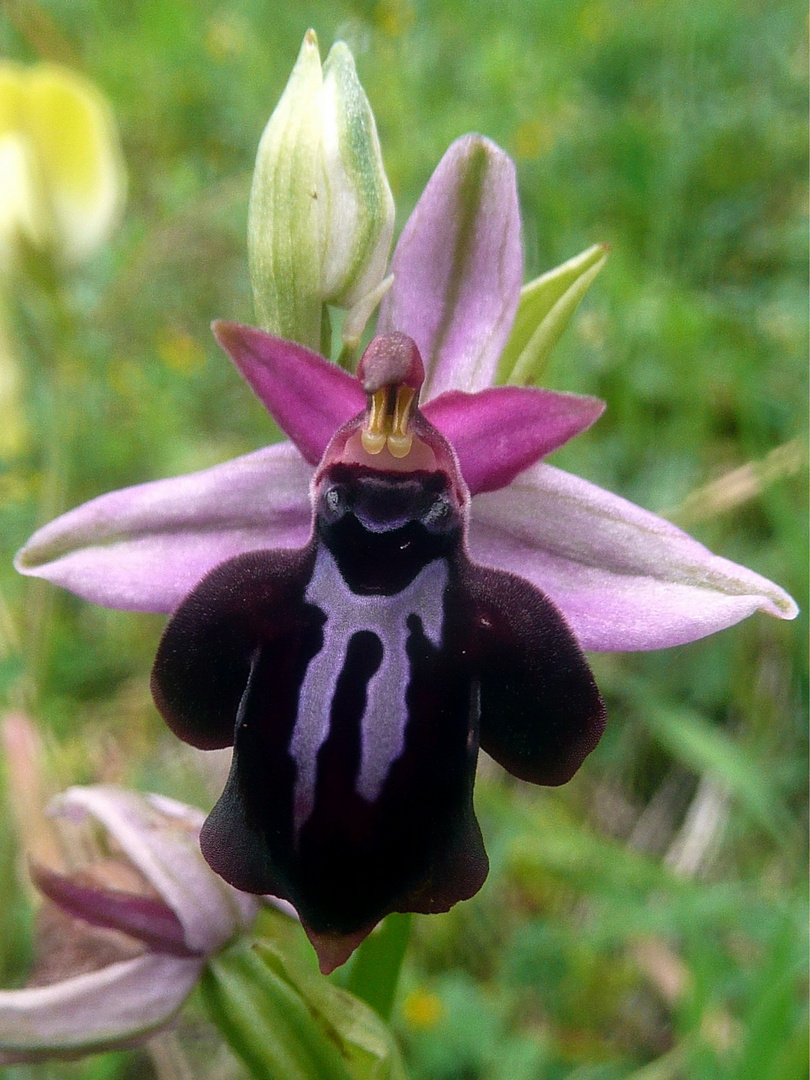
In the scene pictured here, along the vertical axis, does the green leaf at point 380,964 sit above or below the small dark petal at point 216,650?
below

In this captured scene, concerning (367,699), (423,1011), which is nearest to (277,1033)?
(367,699)

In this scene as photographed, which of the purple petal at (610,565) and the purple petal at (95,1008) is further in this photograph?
the purple petal at (95,1008)

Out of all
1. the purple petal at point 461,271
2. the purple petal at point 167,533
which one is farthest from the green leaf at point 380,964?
the purple petal at point 461,271

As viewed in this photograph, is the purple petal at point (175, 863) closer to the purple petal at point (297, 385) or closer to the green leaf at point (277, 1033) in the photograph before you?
the green leaf at point (277, 1033)

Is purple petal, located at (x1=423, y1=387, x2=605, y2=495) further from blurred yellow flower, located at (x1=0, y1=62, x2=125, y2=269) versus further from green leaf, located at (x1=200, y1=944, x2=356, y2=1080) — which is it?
blurred yellow flower, located at (x1=0, y1=62, x2=125, y2=269)

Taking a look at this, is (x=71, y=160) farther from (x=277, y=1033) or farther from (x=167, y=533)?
(x=277, y=1033)

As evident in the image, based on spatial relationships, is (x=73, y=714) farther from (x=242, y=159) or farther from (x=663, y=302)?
(x=242, y=159)

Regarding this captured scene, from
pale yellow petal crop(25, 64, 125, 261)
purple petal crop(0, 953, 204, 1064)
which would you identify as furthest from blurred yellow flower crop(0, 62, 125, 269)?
purple petal crop(0, 953, 204, 1064)
